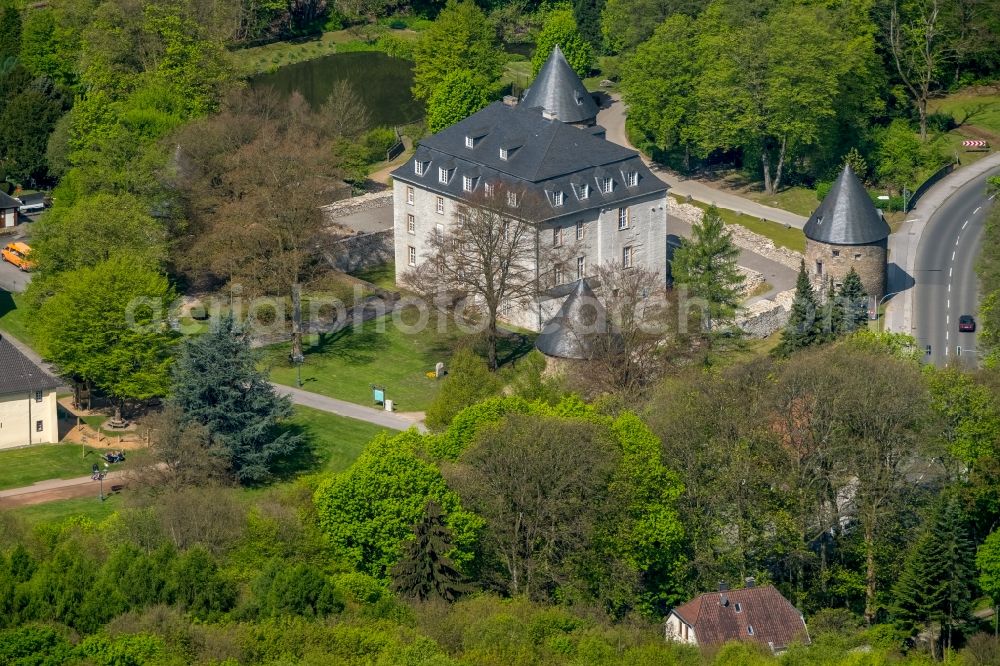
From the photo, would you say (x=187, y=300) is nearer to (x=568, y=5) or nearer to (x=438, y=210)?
(x=438, y=210)

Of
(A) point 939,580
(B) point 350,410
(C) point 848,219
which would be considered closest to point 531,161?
(C) point 848,219

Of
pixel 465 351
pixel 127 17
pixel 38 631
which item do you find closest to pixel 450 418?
pixel 465 351

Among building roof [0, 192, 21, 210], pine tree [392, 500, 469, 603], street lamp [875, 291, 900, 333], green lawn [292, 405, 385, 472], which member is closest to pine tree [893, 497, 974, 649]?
pine tree [392, 500, 469, 603]

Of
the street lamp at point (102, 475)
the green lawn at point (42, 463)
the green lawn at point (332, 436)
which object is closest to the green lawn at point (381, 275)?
the green lawn at point (332, 436)

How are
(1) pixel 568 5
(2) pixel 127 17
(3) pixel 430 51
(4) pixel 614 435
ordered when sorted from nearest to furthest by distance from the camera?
1. (4) pixel 614 435
2. (2) pixel 127 17
3. (3) pixel 430 51
4. (1) pixel 568 5

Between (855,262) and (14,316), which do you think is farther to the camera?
(14,316)

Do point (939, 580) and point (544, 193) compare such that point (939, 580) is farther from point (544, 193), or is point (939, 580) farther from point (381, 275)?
point (381, 275)
